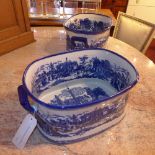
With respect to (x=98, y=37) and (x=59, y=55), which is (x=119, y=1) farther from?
(x=59, y=55)

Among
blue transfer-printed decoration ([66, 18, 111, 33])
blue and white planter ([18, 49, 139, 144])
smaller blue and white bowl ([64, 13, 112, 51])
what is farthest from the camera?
blue transfer-printed decoration ([66, 18, 111, 33])

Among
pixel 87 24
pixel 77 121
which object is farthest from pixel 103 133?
pixel 87 24

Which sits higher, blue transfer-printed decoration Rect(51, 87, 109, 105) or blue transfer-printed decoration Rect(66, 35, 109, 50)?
blue transfer-printed decoration Rect(66, 35, 109, 50)

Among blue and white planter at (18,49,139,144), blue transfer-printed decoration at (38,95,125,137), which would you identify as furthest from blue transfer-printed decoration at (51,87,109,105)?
blue transfer-printed decoration at (38,95,125,137)

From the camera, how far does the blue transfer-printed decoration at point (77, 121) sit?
386mm

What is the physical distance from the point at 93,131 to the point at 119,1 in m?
2.23

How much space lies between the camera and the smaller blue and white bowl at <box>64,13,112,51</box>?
68cm

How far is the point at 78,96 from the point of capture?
0.56m

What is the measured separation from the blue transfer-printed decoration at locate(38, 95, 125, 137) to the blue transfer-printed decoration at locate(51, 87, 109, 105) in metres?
0.11

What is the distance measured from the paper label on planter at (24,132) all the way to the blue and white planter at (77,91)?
0.02m

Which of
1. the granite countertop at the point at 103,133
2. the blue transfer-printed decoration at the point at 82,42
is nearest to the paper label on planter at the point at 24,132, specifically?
the granite countertop at the point at 103,133

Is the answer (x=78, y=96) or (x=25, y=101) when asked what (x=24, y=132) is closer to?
(x=25, y=101)

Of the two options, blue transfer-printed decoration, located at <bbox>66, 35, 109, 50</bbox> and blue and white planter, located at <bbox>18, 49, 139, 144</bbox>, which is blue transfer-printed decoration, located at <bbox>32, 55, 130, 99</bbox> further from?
blue transfer-printed decoration, located at <bbox>66, 35, 109, 50</bbox>

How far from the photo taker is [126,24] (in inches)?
43.2
